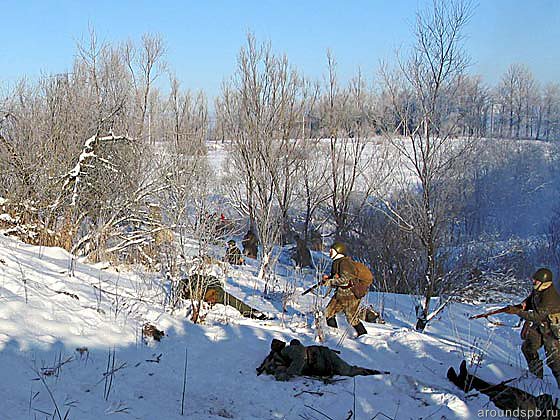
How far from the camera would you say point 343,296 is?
7.60 m

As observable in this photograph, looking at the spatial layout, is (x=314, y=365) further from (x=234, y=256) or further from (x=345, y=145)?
(x=345, y=145)

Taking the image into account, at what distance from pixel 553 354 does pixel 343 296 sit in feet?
9.32

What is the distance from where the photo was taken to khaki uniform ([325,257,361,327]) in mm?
7560

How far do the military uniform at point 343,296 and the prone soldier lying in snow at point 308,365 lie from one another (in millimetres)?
2232

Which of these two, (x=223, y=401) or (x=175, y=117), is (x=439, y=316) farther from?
(x=175, y=117)

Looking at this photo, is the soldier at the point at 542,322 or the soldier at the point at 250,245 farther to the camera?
the soldier at the point at 250,245

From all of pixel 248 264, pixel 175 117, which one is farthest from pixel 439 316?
pixel 175 117

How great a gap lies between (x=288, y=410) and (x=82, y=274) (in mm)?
5078

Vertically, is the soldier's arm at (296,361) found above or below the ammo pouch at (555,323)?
below

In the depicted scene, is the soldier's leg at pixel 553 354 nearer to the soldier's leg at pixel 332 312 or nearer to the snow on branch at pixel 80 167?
the soldier's leg at pixel 332 312

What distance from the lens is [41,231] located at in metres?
11.1

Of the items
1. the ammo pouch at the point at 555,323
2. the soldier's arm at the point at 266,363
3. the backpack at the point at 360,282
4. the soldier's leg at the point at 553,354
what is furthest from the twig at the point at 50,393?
the ammo pouch at the point at 555,323

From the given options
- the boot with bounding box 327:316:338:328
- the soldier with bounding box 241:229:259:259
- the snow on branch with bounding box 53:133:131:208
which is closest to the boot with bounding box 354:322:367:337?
the boot with bounding box 327:316:338:328

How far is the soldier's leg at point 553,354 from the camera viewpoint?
5.69 meters
